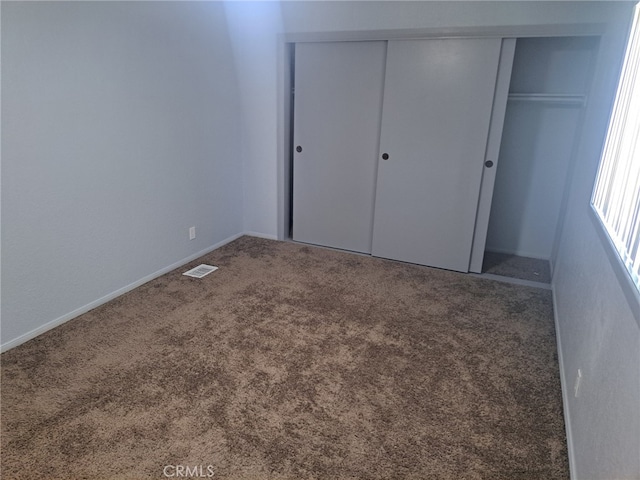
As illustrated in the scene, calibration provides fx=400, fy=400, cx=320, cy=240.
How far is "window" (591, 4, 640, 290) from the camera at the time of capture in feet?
4.68

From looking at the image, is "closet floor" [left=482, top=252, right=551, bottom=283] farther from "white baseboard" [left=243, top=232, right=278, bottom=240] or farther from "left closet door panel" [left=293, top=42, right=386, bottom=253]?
"white baseboard" [left=243, top=232, right=278, bottom=240]

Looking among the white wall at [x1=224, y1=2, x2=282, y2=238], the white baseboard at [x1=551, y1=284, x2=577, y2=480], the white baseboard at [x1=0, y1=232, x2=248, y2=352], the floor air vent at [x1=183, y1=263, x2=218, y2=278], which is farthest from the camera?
the white wall at [x1=224, y1=2, x2=282, y2=238]

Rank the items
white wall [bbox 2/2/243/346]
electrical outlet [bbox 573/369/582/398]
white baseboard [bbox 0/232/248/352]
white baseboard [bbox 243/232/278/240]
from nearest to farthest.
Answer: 1. electrical outlet [bbox 573/369/582/398]
2. white wall [bbox 2/2/243/346]
3. white baseboard [bbox 0/232/248/352]
4. white baseboard [bbox 243/232/278/240]

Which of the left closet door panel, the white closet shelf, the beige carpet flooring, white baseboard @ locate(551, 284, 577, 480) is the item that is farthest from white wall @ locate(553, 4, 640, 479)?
the left closet door panel

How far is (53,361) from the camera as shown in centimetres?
221

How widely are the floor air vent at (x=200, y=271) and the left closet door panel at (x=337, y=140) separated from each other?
1.11 m

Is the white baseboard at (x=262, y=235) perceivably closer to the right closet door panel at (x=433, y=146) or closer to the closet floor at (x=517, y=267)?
the right closet door panel at (x=433, y=146)

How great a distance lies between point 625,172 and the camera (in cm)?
172

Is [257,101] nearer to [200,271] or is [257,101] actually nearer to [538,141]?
[200,271]

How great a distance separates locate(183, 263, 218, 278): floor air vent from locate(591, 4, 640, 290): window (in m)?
2.82

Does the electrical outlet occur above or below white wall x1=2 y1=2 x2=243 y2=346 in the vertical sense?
below

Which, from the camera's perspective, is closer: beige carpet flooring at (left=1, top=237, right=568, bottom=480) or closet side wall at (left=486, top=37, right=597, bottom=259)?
beige carpet flooring at (left=1, top=237, right=568, bottom=480)

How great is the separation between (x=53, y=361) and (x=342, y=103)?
2.99 metres

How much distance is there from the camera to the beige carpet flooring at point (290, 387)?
1.64 meters
